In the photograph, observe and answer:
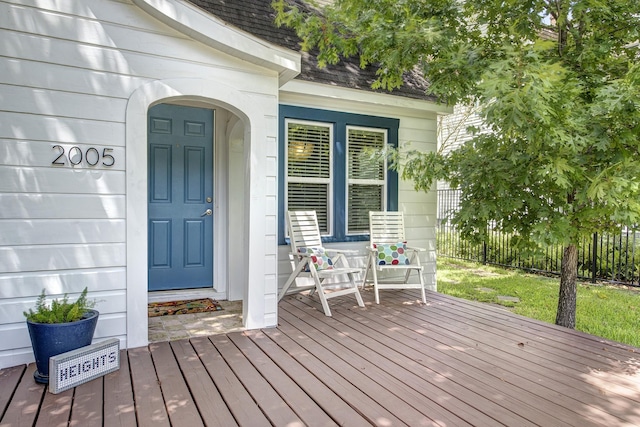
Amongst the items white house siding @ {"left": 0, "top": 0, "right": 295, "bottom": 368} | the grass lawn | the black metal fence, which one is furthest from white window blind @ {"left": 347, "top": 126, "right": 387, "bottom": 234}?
white house siding @ {"left": 0, "top": 0, "right": 295, "bottom": 368}

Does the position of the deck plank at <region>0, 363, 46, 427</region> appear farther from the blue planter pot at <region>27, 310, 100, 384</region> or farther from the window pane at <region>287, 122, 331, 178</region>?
the window pane at <region>287, 122, 331, 178</region>

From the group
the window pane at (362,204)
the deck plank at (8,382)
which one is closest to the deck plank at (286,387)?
the deck plank at (8,382)

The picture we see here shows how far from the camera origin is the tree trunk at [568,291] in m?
4.19

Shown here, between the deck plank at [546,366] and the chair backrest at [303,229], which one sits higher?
the chair backrest at [303,229]

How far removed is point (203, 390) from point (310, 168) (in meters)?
3.23

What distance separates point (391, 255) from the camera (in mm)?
4914

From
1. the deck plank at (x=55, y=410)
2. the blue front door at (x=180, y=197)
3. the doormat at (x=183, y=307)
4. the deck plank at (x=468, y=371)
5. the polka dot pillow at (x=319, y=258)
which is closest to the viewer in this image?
the deck plank at (x=55, y=410)

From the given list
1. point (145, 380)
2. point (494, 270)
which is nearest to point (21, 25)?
point (145, 380)

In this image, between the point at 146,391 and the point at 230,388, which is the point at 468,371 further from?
the point at 146,391

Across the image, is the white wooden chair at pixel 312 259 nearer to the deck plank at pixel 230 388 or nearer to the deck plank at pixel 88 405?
the deck plank at pixel 230 388

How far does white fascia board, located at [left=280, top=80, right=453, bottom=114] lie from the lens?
15.8ft

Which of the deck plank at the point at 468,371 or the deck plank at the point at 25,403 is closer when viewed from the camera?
the deck plank at the point at 25,403

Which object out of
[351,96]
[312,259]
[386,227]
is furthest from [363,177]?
[312,259]

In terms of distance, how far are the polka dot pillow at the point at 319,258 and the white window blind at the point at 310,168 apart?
800mm
